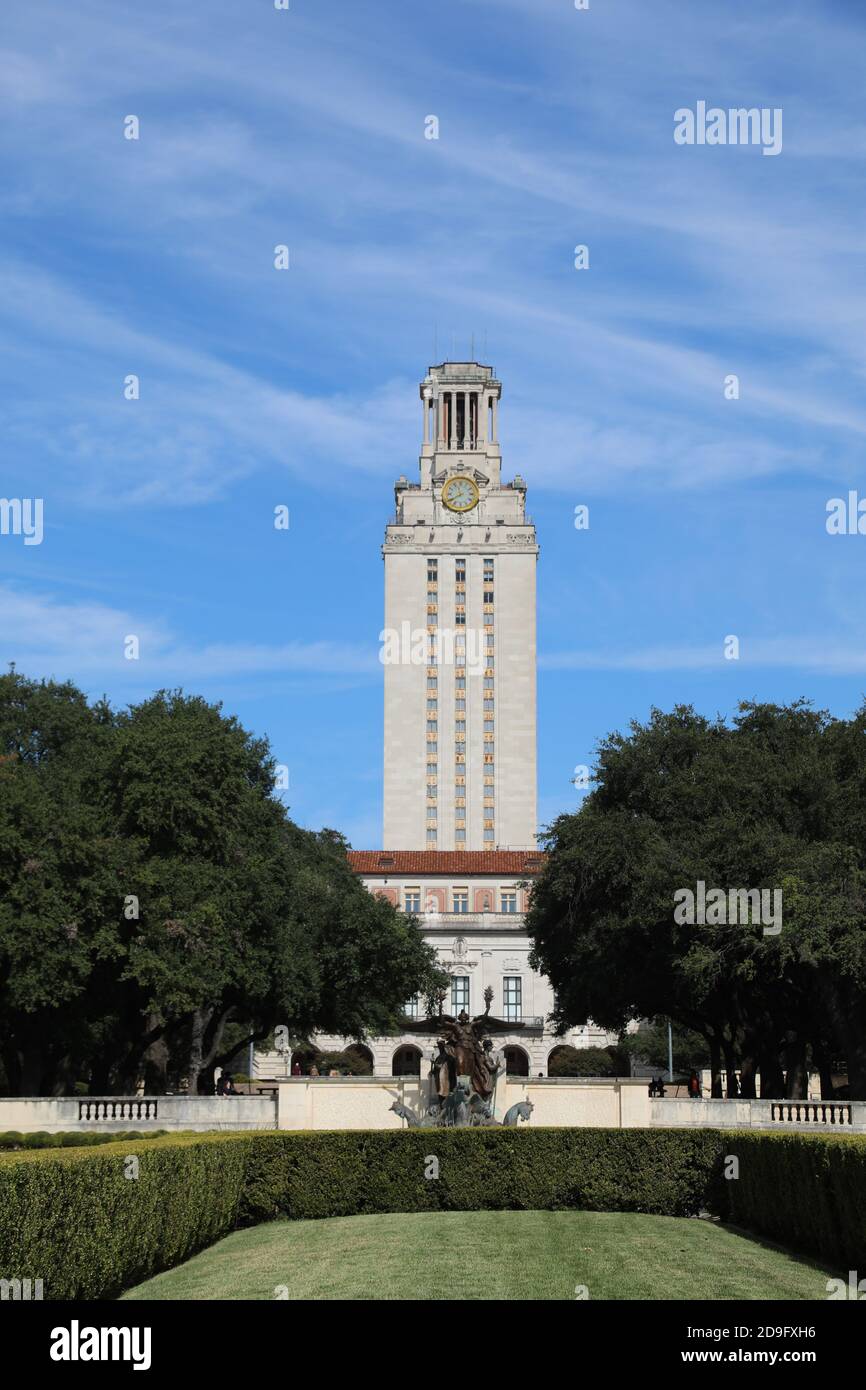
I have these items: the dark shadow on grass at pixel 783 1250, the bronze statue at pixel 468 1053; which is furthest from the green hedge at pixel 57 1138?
the dark shadow on grass at pixel 783 1250

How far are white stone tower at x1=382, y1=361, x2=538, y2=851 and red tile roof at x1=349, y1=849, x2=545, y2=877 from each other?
15.2 m

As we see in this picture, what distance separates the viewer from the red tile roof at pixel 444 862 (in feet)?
452

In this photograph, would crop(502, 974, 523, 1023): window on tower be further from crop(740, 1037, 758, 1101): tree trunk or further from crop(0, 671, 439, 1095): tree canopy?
crop(740, 1037, 758, 1101): tree trunk

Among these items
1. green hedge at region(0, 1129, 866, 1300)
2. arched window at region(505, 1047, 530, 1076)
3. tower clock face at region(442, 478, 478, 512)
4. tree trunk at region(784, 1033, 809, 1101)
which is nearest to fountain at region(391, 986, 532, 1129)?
green hedge at region(0, 1129, 866, 1300)

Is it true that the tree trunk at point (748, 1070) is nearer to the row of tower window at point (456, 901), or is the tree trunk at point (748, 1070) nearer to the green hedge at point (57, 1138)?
the green hedge at point (57, 1138)

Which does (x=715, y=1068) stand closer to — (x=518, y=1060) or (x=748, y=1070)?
(x=748, y=1070)

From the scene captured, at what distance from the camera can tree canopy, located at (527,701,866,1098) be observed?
51.0 m

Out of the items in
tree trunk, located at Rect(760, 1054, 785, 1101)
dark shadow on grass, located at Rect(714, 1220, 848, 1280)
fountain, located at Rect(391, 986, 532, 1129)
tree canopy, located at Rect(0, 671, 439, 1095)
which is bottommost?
dark shadow on grass, located at Rect(714, 1220, 848, 1280)

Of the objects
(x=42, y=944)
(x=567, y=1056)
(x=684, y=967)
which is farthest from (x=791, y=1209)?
(x=567, y=1056)

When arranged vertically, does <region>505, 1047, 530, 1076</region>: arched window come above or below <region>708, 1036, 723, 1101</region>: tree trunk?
below

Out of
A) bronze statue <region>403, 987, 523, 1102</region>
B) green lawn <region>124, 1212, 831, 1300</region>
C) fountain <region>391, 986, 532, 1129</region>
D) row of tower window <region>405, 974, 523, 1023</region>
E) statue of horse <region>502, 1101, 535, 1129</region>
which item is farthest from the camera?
row of tower window <region>405, 974, 523, 1023</region>

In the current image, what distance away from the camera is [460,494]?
558 ft

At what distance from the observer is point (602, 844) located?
5922cm
